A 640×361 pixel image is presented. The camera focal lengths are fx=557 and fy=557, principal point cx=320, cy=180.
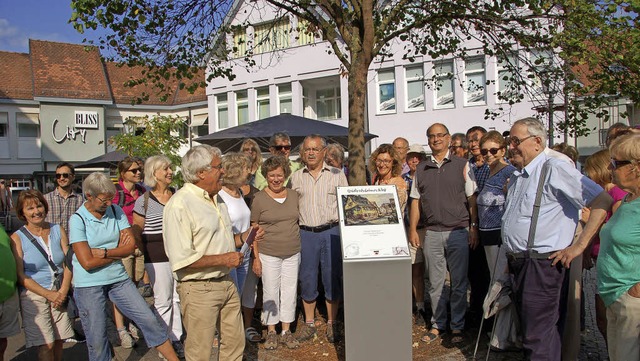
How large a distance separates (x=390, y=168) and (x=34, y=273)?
11.9 feet

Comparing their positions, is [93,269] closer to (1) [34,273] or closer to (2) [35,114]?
(1) [34,273]

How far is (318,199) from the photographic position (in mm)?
5855

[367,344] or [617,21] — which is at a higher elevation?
[617,21]

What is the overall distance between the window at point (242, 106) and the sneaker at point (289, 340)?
25.4 m

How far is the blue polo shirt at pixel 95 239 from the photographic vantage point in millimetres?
4594

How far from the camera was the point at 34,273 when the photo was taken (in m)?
4.84

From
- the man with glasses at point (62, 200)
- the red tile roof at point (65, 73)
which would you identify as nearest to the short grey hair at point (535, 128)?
the man with glasses at point (62, 200)

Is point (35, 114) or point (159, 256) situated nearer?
point (159, 256)

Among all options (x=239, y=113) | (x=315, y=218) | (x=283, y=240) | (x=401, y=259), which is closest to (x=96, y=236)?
(x=283, y=240)

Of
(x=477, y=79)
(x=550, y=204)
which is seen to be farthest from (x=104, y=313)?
(x=477, y=79)

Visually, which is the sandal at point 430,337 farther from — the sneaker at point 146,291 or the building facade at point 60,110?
the building facade at point 60,110

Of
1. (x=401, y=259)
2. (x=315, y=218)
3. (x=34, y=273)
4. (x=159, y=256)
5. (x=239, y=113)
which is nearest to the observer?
(x=401, y=259)

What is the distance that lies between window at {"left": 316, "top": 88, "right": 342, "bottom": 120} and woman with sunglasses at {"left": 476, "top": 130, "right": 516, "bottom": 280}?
23.0 meters

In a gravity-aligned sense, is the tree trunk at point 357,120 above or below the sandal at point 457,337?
above
